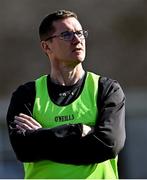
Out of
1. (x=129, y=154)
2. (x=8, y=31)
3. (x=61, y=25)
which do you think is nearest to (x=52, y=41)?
(x=61, y=25)

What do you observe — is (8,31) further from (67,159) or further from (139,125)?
(67,159)

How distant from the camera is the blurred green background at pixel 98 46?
10.2m

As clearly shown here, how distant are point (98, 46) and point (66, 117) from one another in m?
5.94

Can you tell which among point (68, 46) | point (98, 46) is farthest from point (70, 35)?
point (98, 46)

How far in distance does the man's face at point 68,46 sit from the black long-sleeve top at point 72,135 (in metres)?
0.14

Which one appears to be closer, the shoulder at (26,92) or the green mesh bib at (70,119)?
the green mesh bib at (70,119)

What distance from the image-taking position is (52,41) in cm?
467

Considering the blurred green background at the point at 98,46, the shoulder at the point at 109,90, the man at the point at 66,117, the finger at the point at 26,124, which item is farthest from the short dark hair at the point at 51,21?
the blurred green background at the point at 98,46

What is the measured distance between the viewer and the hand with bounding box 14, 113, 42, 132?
14.7ft

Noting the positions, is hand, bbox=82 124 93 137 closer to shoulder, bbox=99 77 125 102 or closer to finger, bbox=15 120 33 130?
shoulder, bbox=99 77 125 102

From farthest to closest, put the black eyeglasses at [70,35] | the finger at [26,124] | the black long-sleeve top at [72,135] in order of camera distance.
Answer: the black eyeglasses at [70,35] → the finger at [26,124] → the black long-sleeve top at [72,135]

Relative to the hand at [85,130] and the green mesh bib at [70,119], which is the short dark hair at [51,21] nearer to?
the green mesh bib at [70,119]

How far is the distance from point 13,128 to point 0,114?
570 cm

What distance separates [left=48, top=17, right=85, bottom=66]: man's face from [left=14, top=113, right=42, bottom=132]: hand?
391 mm
